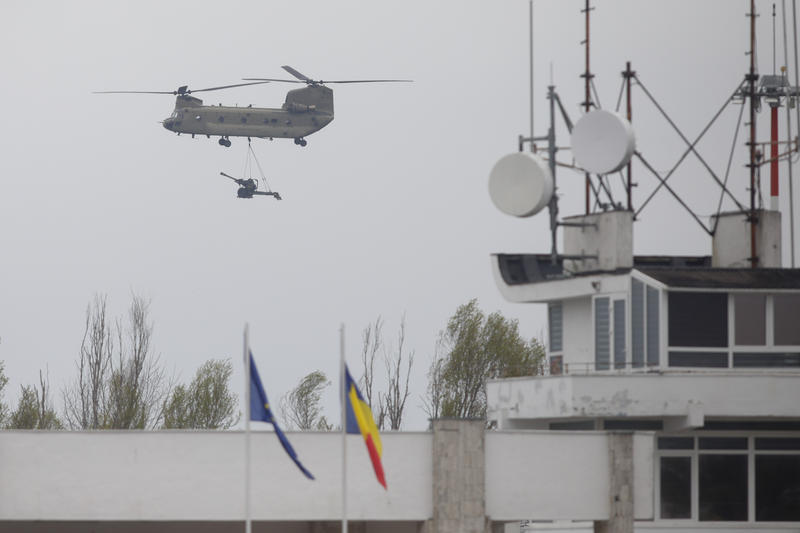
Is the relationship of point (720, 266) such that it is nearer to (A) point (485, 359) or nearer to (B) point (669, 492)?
(B) point (669, 492)

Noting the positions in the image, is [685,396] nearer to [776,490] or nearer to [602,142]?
[776,490]

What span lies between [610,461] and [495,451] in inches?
98.0

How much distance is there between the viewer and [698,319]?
109 ft

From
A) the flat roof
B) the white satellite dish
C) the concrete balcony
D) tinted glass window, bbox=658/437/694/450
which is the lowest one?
tinted glass window, bbox=658/437/694/450

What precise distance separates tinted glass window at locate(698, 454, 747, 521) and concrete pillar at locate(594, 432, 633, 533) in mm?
2469

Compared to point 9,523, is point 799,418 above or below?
above

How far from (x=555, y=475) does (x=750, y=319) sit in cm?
584

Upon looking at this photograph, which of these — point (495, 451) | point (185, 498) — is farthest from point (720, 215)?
point (185, 498)

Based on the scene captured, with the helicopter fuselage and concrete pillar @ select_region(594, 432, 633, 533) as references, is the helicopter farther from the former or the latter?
concrete pillar @ select_region(594, 432, 633, 533)

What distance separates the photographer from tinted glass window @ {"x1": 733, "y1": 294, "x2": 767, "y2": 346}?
3344 cm

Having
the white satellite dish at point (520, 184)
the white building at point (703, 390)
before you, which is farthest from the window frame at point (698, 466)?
the white satellite dish at point (520, 184)

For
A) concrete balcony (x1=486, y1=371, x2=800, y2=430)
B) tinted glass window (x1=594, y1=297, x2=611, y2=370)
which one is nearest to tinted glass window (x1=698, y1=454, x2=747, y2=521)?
concrete balcony (x1=486, y1=371, x2=800, y2=430)

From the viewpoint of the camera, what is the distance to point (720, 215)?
38.6 meters

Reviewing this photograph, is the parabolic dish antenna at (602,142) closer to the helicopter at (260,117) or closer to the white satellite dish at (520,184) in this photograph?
the white satellite dish at (520,184)
